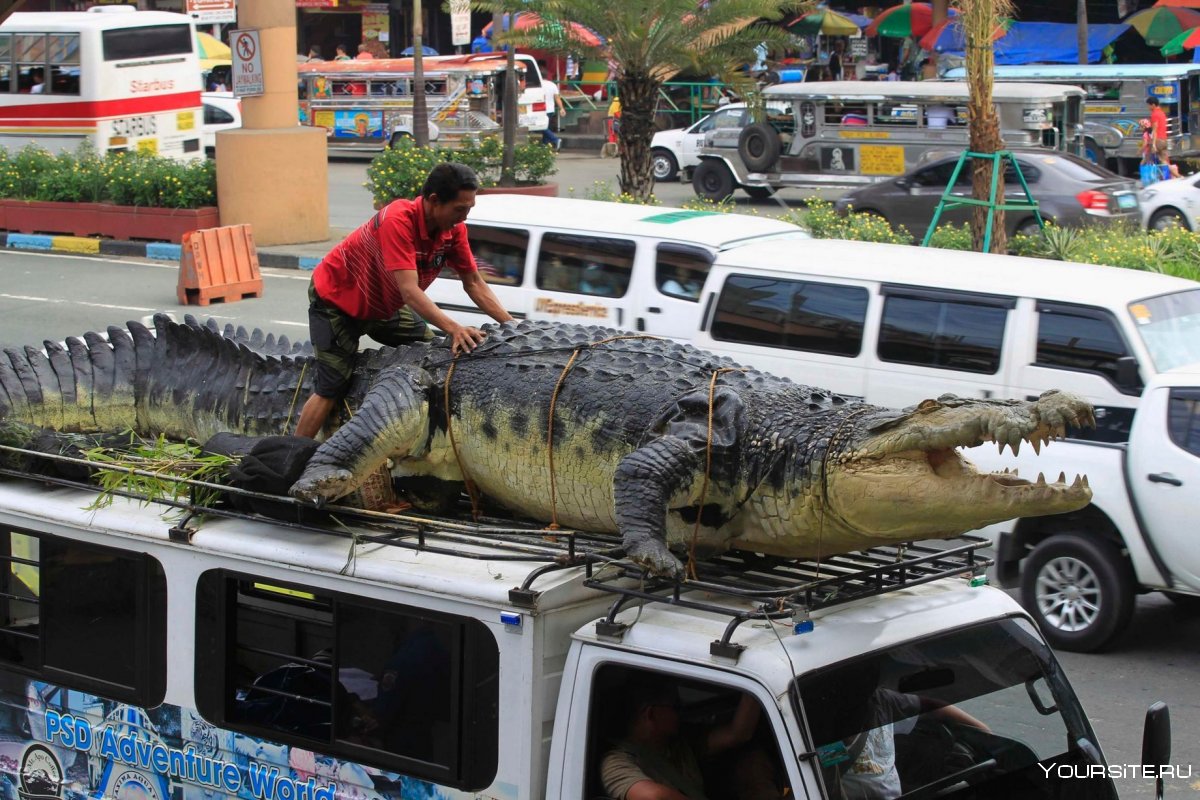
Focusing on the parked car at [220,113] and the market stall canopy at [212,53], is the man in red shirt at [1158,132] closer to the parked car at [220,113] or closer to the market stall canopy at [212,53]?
the parked car at [220,113]

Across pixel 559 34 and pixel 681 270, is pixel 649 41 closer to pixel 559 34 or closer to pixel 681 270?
pixel 559 34

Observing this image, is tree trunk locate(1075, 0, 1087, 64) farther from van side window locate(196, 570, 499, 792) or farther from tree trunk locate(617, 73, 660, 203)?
van side window locate(196, 570, 499, 792)

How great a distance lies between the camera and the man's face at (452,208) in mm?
5621

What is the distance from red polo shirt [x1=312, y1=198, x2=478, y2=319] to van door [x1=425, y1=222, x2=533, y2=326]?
6437mm

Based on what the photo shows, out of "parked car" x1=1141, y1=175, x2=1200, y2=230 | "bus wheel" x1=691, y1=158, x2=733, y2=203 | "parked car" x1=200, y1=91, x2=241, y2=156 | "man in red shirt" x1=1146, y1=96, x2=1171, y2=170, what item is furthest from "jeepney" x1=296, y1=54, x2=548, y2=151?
"parked car" x1=1141, y1=175, x2=1200, y2=230

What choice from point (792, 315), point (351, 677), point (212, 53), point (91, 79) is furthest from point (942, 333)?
point (212, 53)

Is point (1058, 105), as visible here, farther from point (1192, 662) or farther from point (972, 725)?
point (972, 725)

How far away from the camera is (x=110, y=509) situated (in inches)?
189

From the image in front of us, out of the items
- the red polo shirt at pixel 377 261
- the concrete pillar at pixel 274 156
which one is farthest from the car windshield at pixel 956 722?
the concrete pillar at pixel 274 156

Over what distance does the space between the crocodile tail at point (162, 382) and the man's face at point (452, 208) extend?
2.84 ft

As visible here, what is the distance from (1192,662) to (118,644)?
237 inches

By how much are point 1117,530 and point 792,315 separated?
9.36ft

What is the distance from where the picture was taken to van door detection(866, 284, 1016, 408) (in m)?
9.42

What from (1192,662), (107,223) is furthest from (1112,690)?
(107,223)
